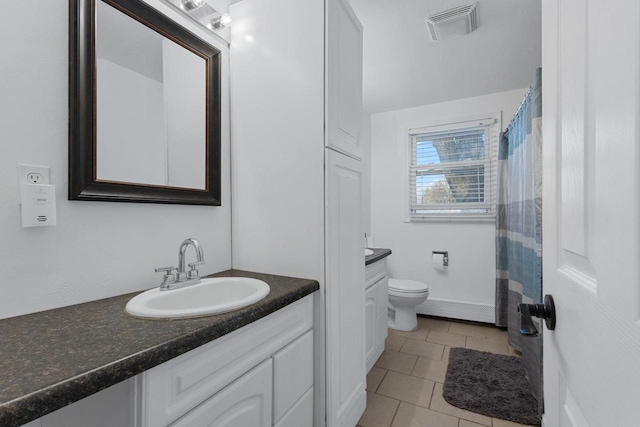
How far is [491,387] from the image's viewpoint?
6.47 ft

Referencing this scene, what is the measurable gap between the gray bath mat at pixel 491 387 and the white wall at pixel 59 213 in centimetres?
195

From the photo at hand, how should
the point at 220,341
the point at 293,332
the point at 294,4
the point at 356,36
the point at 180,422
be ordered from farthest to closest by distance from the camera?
the point at 356,36, the point at 294,4, the point at 293,332, the point at 220,341, the point at 180,422

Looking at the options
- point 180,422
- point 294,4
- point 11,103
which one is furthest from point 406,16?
point 180,422

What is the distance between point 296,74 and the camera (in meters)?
1.39

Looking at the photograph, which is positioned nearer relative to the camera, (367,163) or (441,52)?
(441,52)

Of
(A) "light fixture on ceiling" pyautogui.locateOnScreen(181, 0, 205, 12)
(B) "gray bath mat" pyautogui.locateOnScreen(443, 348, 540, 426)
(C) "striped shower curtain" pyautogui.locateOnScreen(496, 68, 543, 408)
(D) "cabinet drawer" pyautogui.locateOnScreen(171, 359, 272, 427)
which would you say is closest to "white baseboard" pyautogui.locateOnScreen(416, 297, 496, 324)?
(C) "striped shower curtain" pyautogui.locateOnScreen(496, 68, 543, 408)

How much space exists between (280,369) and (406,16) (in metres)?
2.10

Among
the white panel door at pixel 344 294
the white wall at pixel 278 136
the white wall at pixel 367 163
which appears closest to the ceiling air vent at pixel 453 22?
the white wall at pixel 278 136

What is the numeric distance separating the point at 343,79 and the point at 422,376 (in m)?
2.03

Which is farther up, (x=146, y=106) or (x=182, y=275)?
(x=146, y=106)

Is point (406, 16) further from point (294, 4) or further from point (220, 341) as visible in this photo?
point (220, 341)

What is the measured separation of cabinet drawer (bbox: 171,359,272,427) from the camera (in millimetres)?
821

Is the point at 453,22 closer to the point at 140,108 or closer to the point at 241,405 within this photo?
the point at 140,108

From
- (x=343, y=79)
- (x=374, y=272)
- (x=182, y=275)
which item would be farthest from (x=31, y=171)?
(x=374, y=272)
